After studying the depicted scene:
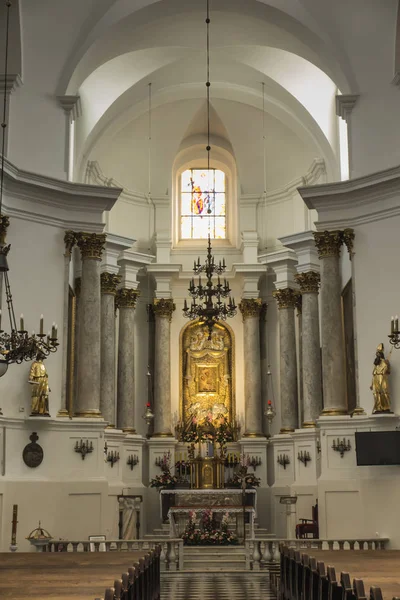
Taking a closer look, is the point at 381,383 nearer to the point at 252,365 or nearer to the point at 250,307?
the point at 252,365

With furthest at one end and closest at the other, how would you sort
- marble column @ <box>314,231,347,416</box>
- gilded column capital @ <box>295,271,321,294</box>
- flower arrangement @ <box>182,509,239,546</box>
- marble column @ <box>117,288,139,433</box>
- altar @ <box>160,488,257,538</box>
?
marble column @ <box>117,288,139,433</box> < gilded column capital @ <box>295,271,321,294</box> < altar @ <box>160,488,257,538</box> < flower arrangement @ <box>182,509,239,546</box> < marble column @ <box>314,231,347,416</box>

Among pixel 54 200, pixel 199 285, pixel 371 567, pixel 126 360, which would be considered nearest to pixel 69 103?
pixel 54 200

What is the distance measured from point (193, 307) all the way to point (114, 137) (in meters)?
7.56

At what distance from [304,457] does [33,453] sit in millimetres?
6940

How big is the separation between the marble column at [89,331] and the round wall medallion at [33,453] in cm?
111

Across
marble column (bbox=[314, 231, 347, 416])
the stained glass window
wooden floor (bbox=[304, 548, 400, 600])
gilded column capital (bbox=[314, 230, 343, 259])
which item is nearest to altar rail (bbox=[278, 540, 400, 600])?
wooden floor (bbox=[304, 548, 400, 600])

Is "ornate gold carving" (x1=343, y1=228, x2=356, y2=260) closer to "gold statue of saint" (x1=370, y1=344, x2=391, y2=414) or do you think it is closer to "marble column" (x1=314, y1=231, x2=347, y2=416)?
"marble column" (x1=314, y1=231, x2=347, y2=416)

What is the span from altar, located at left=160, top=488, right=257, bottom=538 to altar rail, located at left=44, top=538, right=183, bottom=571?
240 cm

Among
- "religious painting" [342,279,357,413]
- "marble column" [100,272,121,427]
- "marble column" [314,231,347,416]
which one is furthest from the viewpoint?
"marble column" [100,272,121,427]

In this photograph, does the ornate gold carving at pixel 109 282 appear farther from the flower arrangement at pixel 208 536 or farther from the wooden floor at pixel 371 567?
the wooden floor at pixel 371 567

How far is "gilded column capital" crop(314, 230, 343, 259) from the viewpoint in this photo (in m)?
17.1

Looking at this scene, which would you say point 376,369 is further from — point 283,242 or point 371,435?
point 283,242

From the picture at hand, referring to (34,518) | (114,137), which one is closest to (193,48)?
(114,137)

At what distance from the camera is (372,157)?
16906 millimetres
